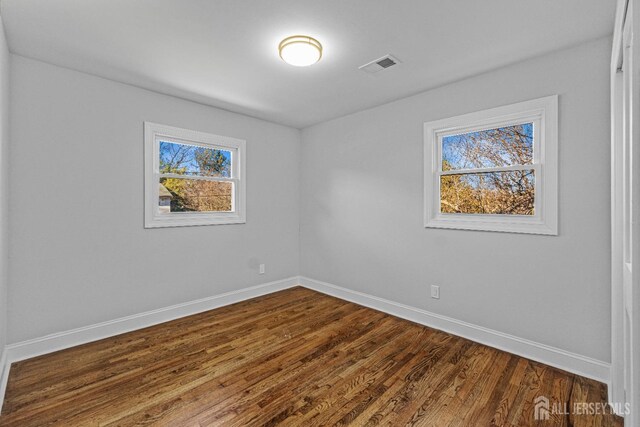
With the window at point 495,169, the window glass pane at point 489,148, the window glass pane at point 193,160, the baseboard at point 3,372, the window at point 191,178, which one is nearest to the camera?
the baseboard at point 3,372

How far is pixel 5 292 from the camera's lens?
2.26m

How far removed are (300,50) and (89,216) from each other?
2.42 m

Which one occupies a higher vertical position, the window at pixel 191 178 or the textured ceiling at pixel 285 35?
the textured ceiling at pixel 285 35

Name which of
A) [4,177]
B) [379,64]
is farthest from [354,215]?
[4,177]

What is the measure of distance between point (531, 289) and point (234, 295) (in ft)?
10.5

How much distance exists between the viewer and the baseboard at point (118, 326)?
2.42 m

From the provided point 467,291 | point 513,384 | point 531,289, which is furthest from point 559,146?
point 513,384

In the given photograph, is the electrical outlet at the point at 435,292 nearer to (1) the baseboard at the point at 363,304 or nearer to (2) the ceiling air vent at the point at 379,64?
(1) the baseboard at the point at 363,304

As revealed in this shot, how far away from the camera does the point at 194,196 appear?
3.56 metres

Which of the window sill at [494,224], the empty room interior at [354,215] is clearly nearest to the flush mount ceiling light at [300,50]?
the empty room interior at [354,215]

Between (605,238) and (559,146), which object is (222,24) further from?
(605,238)

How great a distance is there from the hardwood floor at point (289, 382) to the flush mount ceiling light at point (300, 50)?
240 cm

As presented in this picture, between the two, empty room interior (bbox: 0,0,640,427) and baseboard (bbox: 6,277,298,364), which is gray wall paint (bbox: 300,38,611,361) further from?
baseboard (bbox: 6,277,298,364)

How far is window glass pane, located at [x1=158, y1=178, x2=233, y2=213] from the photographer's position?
332 centimetres
